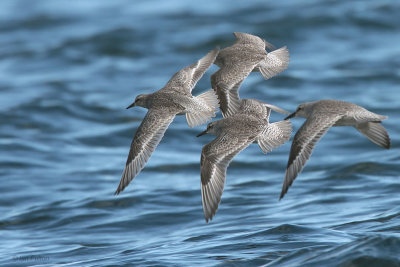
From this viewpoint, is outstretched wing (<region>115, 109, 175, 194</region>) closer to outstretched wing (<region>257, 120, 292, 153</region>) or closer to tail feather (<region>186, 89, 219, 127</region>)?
tail feather (<region>186, 89, 219, 127</region>)

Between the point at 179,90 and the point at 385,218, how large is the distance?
267cm

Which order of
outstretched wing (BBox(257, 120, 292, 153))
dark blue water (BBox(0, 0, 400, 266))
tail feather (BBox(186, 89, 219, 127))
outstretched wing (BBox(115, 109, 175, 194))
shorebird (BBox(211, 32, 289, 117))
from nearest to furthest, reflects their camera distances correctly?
outstretched wing (BBox(257, 120, 292, 153)), tail feather (BBox(186, 89, 219, 127)), outstretched wing (BBox(115, 109, 175, 194)), shorebird (BBox(211, 32, 289, 117)), dark blue water (BBox(0, 0, 400, 266))

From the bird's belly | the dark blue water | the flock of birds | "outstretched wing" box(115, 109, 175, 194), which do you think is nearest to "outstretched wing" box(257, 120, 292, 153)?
the flock of birds

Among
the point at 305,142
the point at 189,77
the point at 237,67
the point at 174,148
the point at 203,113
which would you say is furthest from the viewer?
the point at 174,148

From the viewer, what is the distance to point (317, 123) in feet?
24.1

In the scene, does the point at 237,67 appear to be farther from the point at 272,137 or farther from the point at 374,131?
the point at 374,131

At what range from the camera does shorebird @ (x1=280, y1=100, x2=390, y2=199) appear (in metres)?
7.27

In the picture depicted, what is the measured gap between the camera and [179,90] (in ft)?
27.2

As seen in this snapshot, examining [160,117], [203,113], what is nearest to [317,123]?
[203,113]

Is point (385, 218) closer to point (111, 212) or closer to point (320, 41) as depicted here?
point (111, 212)

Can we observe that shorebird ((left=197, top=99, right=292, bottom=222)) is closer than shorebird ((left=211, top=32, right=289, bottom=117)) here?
Yes

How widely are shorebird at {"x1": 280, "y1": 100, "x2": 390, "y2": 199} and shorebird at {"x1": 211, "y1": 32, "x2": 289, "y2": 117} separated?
2.51 ft

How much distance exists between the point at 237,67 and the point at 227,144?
1.28 metres

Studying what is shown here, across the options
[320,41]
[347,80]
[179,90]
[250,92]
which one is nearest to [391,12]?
[320,41]
